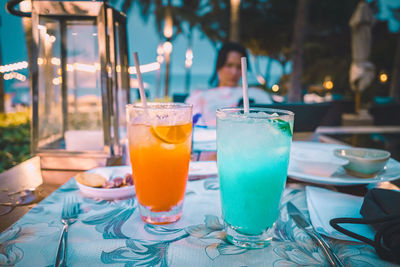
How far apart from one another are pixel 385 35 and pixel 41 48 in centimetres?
2179

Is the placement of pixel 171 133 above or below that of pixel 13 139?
above

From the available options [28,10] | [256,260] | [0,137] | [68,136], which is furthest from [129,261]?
[0,137]

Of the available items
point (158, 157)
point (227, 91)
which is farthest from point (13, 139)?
point (158, 157)

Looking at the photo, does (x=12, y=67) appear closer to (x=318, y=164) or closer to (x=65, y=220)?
(x=65, y=220)

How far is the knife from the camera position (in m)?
0.57

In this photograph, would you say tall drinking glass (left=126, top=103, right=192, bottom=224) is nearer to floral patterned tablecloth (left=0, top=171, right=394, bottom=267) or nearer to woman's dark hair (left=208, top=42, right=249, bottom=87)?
floral patterned tablecloth (left=0, top=171, right=394, bottom=267)

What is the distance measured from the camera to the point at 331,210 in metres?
0.79

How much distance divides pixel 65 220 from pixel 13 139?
8.93 feet

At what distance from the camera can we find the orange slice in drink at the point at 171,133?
724mm

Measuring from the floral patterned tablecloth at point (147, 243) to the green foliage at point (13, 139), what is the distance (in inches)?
78.3

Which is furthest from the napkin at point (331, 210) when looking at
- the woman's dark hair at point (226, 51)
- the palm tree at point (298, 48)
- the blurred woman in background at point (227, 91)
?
the palm tree at point (298, 48)

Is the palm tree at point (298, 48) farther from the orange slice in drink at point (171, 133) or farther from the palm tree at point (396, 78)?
the orange slice in drink at point (171, 133)

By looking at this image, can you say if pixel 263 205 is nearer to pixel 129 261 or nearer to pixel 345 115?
pixel 129 261

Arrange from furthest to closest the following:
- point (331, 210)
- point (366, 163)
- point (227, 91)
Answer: point (227, 91)
point (366, 163)
point (331, 210)
